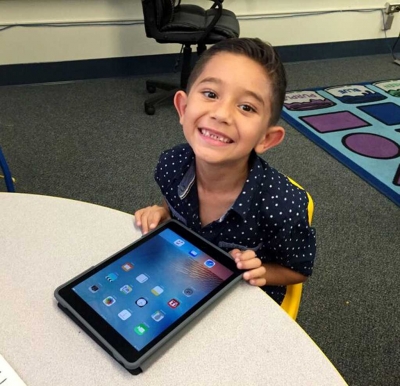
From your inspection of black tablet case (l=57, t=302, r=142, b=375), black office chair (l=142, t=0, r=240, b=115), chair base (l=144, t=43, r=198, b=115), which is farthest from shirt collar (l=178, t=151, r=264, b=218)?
chair base (l=144, t=43, r=198, b=115)

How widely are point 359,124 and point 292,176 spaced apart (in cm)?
76

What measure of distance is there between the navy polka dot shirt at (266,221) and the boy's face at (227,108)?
0.32 ft

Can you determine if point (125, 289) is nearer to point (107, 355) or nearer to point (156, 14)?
point (107, 355)

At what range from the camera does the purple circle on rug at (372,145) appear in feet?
7.51

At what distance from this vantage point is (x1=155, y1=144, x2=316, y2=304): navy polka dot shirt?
79 centimetres

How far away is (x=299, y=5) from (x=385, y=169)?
1.76 m

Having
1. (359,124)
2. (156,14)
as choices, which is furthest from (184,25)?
(359,124)

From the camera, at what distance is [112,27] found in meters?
A: 2.85

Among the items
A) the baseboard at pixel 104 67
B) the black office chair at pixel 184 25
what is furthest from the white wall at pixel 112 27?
the black office chair at pixel 184 25

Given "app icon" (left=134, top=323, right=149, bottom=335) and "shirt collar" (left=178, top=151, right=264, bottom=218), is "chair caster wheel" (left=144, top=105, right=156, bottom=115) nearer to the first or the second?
"shirt collar" (left=178, top=151, right=264, bottom=218)

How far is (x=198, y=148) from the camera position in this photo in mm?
724

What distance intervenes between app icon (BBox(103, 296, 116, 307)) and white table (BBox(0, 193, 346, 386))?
0.05 meters

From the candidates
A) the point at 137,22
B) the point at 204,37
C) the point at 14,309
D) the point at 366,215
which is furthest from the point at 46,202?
the point at 137,22

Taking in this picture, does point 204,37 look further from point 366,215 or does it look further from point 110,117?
point 366,215
